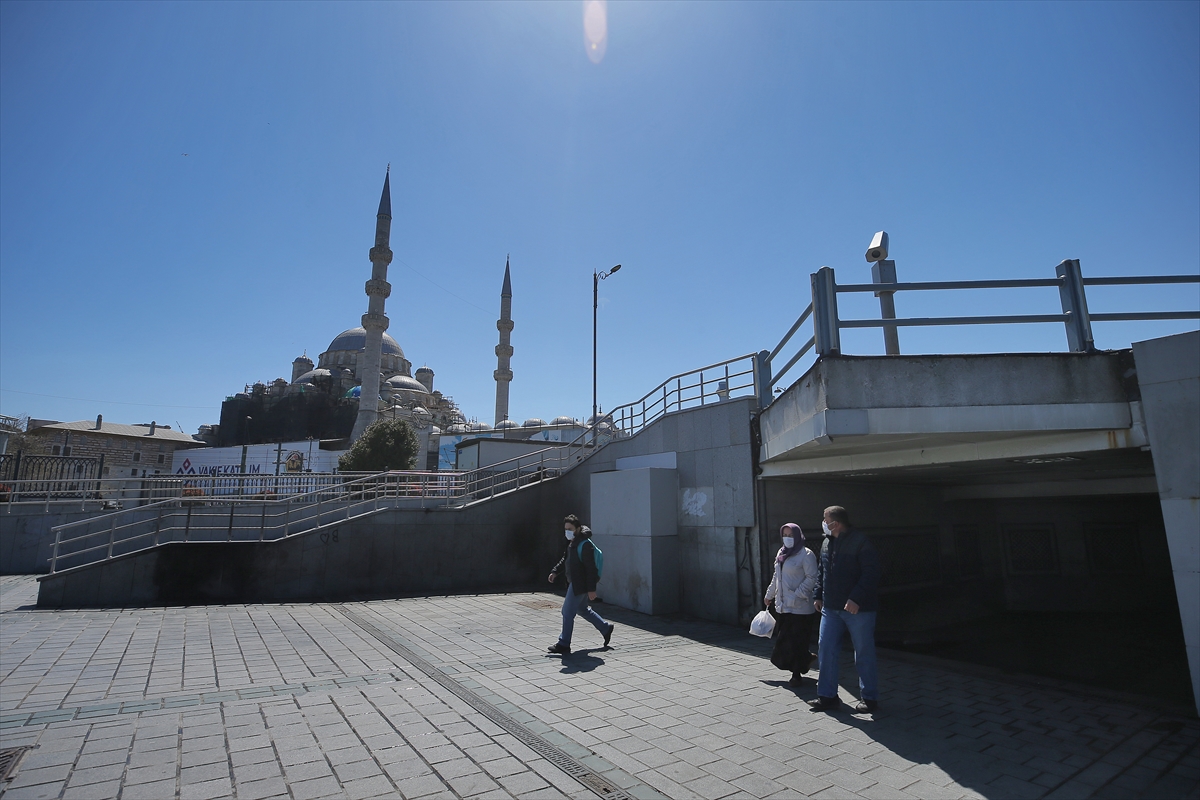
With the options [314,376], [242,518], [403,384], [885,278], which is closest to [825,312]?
[885,278]

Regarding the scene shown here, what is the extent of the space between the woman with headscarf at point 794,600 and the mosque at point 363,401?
41.7 metres

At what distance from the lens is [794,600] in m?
6.13

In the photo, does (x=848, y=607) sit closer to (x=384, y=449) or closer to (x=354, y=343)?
(x=384, y=449)

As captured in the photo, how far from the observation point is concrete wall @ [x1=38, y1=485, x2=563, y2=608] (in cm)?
1129

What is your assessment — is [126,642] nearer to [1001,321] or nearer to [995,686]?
[995,686]

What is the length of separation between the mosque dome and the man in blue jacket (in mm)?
81887

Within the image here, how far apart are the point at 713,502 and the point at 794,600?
4.19 meters

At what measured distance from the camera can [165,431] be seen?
69000 millimetres

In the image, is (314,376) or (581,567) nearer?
(581,567)

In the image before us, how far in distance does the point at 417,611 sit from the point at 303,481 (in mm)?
8923

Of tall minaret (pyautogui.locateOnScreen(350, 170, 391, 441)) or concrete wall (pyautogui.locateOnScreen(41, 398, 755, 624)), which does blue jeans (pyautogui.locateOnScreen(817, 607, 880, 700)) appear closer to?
concrete wall (pyautogui.locateOnScreen(41, 398, 755, 624))

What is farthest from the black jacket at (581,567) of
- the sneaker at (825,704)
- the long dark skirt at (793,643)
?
the sneaker at (825,704)

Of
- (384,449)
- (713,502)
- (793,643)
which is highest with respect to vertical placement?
(384,449)

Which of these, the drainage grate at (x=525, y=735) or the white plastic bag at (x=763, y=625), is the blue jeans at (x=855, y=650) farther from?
the drainage grate at (x=525, y=735)
